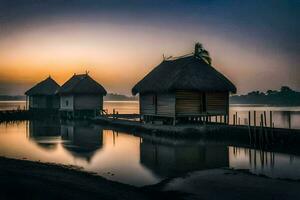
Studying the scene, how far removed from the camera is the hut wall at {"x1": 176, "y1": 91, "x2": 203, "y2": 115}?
2909 centimetres

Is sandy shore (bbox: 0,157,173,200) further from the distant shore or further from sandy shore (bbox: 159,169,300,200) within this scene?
sandy shore (bbox: 159,169,300,200)

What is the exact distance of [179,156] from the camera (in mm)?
21031

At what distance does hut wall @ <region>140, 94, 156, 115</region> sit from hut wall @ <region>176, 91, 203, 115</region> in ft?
12.9

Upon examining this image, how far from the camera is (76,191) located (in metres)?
10.9

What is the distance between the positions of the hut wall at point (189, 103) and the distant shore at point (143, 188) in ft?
47.5

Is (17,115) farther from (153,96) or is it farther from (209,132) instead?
(209,132)

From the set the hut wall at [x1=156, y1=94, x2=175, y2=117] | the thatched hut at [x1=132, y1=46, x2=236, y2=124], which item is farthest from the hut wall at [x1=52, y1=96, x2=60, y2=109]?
the hut wall at [x1=156, y1=94, x2=175, y2=117]

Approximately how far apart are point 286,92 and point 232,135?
13260cm

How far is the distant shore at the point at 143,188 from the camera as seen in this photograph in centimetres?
1052

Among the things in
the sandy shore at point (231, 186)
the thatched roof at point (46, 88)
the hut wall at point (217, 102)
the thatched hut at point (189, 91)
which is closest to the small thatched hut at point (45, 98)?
the thatched roof at point (46, 88)

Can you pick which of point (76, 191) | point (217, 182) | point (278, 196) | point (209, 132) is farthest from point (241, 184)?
point (209, 132)

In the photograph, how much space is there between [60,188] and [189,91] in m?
19.8

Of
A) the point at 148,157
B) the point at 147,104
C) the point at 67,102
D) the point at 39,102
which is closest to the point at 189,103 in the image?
the point at 147,104

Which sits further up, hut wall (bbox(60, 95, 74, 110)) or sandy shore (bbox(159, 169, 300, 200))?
hut wall (bbox(60, 95, 74, 110))
